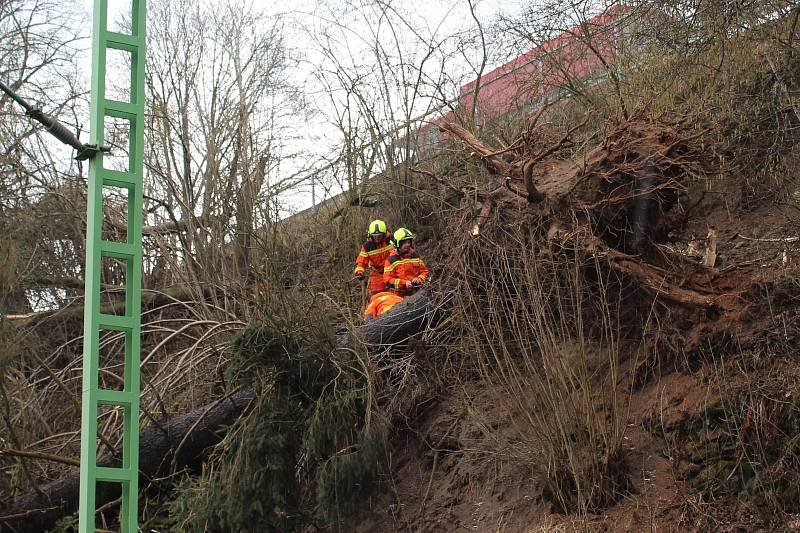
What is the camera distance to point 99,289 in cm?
563

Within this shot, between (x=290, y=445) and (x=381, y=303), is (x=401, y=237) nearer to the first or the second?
(x=381, y=303)

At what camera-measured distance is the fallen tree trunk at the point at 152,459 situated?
8.98m

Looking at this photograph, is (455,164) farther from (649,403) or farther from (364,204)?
(649,403)

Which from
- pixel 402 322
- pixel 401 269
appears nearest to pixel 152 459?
pixel 402 322

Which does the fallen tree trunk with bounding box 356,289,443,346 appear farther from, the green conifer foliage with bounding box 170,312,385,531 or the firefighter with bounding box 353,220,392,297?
the firefighter with bounding box 353,220,392,297

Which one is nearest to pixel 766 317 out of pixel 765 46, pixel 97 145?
pixel 765 46

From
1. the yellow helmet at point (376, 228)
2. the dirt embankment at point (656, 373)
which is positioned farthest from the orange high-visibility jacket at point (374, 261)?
the dirt embankment at point (656, 373)

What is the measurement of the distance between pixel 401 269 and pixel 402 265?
5 cm

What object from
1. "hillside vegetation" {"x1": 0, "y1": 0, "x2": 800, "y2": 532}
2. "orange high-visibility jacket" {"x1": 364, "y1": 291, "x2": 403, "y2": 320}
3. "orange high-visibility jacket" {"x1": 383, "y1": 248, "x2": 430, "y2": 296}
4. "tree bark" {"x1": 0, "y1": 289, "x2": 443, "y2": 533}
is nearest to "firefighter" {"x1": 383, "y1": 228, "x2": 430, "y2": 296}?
"orange high-visibility jacket" {"x1": 383, "y1": 248, "x2": 430, "y2": 296}

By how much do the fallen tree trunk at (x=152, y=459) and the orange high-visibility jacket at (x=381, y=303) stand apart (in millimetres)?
2022

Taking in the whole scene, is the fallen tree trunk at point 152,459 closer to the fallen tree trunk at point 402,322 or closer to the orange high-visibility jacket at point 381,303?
the fallen tree trunk at point 402,322

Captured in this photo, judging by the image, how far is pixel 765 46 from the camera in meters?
9.37

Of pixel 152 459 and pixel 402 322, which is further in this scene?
pixel 402 322

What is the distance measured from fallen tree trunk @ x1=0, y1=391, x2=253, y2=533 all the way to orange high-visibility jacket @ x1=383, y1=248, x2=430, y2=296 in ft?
8.56
